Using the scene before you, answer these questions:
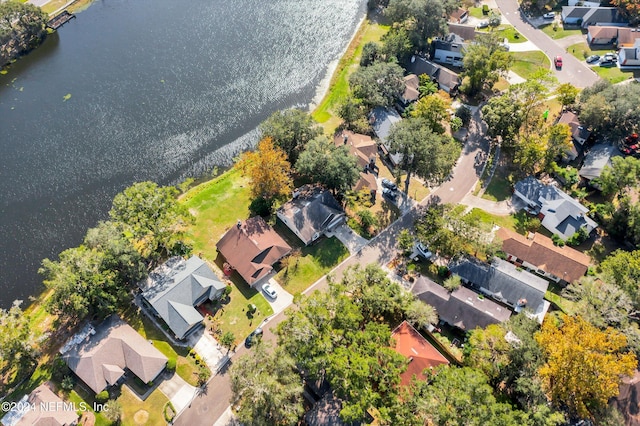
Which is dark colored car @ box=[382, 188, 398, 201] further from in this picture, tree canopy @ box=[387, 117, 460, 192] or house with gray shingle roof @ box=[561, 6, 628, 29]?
house with gray shingle roof @ box=[561, 6, 628, 29]

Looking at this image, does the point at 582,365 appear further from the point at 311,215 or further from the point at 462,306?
the point at 311,215

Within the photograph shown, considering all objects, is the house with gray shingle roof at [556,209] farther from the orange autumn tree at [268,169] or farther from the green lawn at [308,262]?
the orange autumn tree at [268,169]

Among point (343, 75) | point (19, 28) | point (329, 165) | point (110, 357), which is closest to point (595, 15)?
point (343, 75)

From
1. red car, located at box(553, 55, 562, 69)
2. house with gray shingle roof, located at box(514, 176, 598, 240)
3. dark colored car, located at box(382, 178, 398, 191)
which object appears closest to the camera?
house with gray shingle roof, located at box(514, 176, 598, 240)

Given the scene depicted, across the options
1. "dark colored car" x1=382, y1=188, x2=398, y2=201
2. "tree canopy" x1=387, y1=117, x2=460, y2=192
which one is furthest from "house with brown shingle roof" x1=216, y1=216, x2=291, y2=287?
"tree canopy" x1=387, y1=117, x2=460, y2=192

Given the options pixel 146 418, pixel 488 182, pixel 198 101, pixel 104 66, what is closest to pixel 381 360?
pixel 146 418

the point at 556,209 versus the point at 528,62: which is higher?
the point at 528,62
